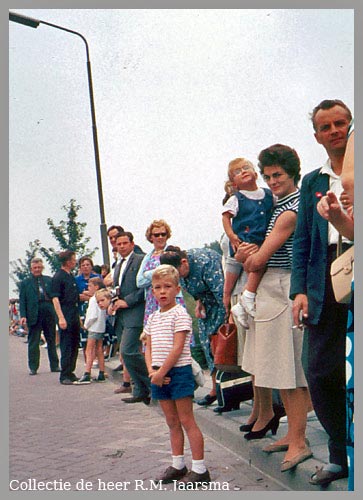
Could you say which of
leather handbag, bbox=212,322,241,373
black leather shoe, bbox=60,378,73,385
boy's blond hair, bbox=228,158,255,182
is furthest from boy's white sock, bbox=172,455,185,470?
boy's blond hair, bbox=228,158,255,182

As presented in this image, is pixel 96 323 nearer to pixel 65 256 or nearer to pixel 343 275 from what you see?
pixel 65 256

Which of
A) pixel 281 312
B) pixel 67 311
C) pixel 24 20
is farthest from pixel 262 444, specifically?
pixel 24 20

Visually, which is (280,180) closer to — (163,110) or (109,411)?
(163,110)

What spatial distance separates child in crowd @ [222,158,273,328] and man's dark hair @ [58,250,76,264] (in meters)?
0.81

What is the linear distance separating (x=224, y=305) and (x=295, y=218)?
0.95m

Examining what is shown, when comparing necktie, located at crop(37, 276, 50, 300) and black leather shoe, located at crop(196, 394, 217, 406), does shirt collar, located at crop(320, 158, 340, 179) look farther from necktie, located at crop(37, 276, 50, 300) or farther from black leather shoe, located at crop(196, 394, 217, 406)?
black leather shoe, located at crop(196, 394, 217, 406)

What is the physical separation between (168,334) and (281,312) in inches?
22.4

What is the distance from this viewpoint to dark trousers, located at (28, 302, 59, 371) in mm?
4508

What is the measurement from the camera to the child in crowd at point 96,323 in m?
5.41

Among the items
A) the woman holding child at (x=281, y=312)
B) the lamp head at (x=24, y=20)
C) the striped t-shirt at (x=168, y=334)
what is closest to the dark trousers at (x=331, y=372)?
the woman holding child at (x=281, y=312)

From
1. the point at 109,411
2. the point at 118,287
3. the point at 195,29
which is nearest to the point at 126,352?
the point at 118,287

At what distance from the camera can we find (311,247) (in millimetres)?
3621

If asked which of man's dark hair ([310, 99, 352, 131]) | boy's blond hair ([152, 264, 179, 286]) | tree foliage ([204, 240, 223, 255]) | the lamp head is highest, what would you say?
the lamp head

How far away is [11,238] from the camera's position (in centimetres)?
398
